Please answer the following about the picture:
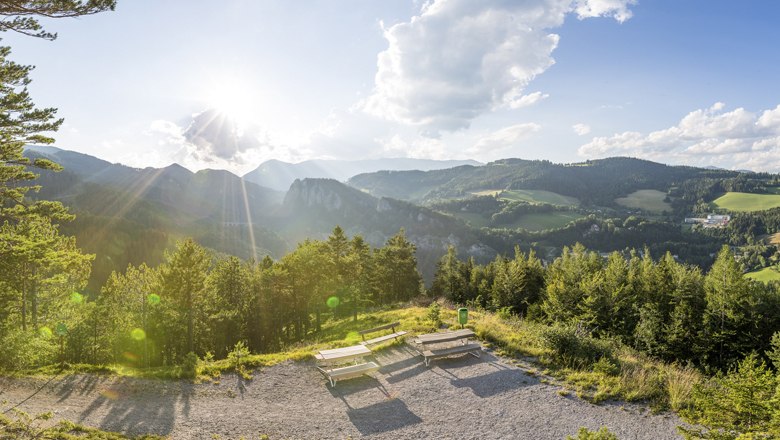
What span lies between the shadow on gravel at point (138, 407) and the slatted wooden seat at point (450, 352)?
9.25m

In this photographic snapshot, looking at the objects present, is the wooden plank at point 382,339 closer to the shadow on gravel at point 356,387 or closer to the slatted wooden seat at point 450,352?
the slatted wooden seat at point 450,352

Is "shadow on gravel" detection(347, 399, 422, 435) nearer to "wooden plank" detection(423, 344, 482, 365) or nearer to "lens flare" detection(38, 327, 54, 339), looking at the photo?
"wooden plank" detection(423, 344, 482, 365)

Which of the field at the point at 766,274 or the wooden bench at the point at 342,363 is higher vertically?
the wooden bench at the point at 342,363

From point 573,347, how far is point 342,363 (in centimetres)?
998

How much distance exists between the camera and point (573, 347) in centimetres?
1529

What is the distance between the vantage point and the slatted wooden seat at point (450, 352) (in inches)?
635

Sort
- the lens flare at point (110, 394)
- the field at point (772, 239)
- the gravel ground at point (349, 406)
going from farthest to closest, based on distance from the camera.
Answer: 1. the field at point (772, 239)
2. the lens flare at point (110, 394)
3. the gravel ground at point (349, 406)

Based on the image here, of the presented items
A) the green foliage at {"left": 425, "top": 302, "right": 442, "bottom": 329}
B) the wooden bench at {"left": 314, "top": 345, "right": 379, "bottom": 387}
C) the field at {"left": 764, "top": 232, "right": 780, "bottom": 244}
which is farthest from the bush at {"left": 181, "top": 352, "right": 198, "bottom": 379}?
the field at {"left": 764, "top": 232, "right": 780, "bottom": 244}

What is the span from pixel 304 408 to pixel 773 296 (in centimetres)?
3690

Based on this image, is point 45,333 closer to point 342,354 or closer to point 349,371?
point 342,354

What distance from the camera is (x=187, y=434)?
1106 cm

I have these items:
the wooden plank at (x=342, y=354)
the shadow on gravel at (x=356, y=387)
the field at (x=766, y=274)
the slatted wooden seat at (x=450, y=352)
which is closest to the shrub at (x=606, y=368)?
the slatted wooden seat at (x=450, y=352)

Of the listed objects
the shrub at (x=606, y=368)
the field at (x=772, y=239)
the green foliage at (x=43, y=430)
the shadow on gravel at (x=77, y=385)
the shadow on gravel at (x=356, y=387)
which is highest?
the green foliage at (x=43, y=430)

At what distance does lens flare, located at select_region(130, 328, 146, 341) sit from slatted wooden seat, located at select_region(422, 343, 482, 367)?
83.1ft
